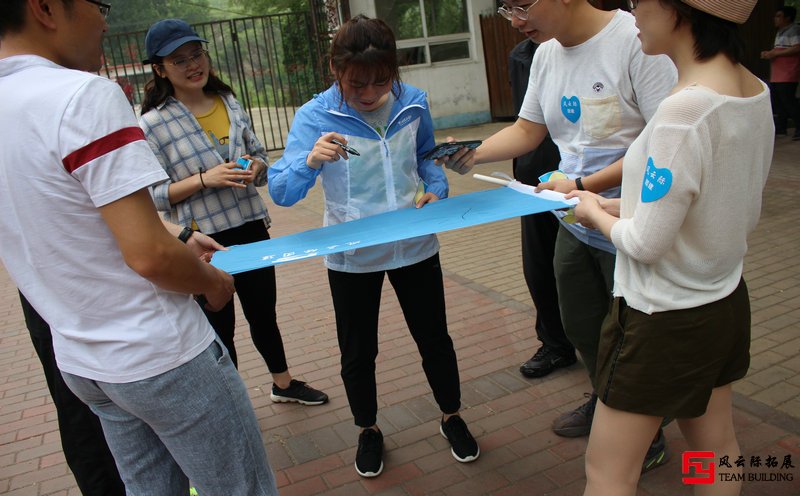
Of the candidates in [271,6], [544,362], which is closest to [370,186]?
[544,362]

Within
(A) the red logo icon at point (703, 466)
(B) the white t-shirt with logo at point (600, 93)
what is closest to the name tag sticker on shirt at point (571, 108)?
(B) the white t-shirt with logo at point (600, 93)

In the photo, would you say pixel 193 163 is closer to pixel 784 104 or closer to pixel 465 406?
pixel 465 406

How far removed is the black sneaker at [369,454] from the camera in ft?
9.76

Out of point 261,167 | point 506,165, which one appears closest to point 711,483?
point 261,167

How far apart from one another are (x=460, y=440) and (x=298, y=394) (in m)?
1.09

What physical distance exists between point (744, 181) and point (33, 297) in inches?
70.7

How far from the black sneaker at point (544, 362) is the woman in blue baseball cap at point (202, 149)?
4.98 ft

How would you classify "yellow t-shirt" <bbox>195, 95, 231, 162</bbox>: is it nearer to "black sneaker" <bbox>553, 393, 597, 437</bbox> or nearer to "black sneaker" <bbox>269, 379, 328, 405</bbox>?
"black sneaker" <bbox>269, 379, 328, 405</bbox>

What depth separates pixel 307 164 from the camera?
8.08 feet

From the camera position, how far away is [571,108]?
8.16 feet

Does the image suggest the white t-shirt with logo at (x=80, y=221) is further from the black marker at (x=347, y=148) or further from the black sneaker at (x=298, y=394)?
the black sneaker at (x=298, y=394)

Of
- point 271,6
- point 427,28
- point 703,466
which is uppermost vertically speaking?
point 271,6

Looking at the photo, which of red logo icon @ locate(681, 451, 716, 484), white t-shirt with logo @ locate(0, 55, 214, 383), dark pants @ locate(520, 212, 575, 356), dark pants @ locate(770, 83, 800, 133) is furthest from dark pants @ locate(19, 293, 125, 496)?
dark pants @ locate(770, 83, 800, 133)

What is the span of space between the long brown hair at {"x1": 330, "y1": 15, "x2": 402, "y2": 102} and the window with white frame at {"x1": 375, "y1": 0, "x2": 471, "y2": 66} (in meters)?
11.6
